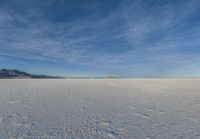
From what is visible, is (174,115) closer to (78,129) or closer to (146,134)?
(146,134)

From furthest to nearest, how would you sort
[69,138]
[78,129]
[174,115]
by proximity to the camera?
[174,115] < [78,129] < [69,138]

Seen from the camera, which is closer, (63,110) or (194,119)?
(194,119)

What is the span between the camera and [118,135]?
8.54 ft

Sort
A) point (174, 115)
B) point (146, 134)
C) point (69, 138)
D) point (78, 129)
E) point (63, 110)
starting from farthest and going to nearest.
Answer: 1. point (63, 110)
2. point (174, 115)
3. point (78, 129)
4. point (146, 134)
5. point (69, 138)

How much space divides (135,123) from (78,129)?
1018 millimetres

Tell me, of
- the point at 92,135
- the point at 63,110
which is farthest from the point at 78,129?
the point at 63,110

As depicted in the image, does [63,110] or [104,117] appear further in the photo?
[63,110]

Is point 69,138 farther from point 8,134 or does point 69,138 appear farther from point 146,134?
point 146,134

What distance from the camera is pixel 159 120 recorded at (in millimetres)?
3381

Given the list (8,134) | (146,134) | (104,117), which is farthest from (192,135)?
(8,134)

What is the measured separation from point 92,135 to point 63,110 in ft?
5.72

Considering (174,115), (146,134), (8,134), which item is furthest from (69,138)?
(174,115)

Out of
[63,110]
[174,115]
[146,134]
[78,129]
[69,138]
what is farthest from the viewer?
[63,110]

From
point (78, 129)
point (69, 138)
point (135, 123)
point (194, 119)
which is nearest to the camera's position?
point (69, 138)
